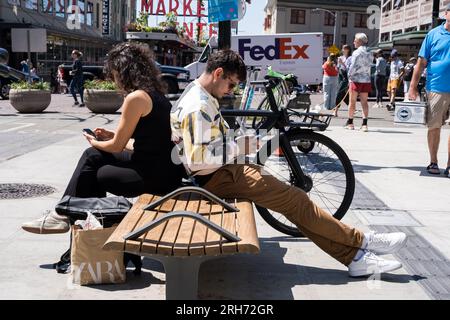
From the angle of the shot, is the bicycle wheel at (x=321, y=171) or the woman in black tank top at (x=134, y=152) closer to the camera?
the woman in black tank top at (x=134, y=152)

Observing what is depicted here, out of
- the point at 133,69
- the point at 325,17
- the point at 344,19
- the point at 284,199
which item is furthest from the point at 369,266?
the point at 344,19

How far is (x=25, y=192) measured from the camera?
5.98m

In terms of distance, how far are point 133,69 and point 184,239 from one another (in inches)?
56.9

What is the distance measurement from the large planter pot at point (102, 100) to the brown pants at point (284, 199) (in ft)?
39.4

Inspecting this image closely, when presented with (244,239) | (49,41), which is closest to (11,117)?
(244,239)

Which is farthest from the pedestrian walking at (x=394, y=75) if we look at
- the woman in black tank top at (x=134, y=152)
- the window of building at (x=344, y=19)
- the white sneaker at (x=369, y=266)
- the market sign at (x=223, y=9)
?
the window of building at (x=344, y=19)

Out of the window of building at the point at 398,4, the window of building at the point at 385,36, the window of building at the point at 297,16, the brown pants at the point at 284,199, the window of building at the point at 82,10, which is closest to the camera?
the brown pants at the point at 284,199

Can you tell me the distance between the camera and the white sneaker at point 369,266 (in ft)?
12.5

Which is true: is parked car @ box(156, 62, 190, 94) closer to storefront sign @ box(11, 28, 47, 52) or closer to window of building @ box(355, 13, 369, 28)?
storefront sign @ box(11, 28, 47, 52)

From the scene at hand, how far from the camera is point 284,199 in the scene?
3.72 meters

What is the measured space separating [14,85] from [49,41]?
80.1 feet

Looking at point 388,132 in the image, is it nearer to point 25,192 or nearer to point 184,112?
point 25,192

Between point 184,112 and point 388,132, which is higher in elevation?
point 184,112

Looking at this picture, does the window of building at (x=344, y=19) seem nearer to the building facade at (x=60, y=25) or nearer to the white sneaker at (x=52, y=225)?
the building facade at (x=60, y=25)
